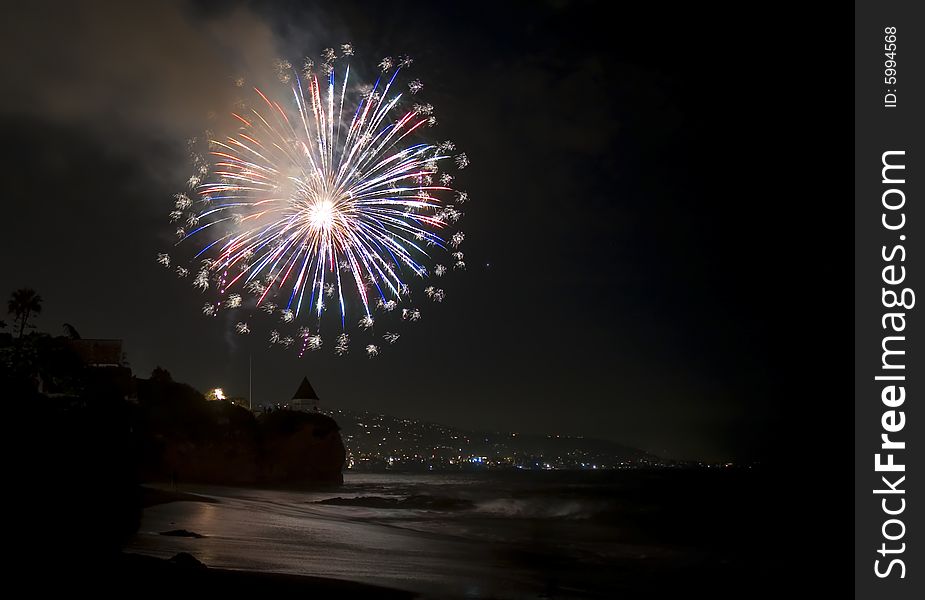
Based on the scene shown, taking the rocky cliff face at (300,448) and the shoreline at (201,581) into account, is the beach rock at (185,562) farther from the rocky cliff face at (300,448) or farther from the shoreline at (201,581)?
the rocky cliff face at (300,448)

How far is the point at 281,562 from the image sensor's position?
19156mm

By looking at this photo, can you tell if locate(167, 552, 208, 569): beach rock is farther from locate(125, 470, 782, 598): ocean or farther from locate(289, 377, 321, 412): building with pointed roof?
locate(289, 377, 321, 412): building with pointed roof

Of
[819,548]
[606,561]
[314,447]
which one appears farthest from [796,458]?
[606,561]

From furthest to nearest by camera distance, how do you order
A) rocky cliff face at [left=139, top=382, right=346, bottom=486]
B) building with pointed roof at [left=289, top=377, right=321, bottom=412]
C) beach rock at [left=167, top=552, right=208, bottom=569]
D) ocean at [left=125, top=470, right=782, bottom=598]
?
building with pointed roof at [left=289, top=377, right=321, bottom=412]
rocky cliff face at [left=139, top=382, right=346, bottom=486]
ocean at [left=125, top=470, right=782, bottom=598]
beach rock at [left=167, top=552, right=208, bottom=569]

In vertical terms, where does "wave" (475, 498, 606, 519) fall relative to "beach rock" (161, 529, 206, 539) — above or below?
below

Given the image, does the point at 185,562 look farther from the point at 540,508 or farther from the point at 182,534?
the point at 540,508

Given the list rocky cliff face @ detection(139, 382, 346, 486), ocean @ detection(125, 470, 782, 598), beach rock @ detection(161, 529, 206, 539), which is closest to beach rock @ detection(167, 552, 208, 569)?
ocean @ detection(125, 470, 782, 598)

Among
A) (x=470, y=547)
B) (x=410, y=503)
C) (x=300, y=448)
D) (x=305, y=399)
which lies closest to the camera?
(x=470, y=547)

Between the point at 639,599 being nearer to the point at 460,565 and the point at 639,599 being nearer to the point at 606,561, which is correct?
the point at 460,565

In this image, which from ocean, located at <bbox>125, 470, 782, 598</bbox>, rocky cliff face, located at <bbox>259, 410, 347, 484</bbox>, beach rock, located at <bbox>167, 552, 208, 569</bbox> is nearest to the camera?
beach rock, located at <bbox>167, 552, 208, 569</bbox>

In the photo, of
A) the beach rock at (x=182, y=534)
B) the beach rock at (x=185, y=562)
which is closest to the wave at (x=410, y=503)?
the beach rock at (x=182, y=534)

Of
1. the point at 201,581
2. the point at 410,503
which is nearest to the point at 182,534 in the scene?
the point at 201,581
